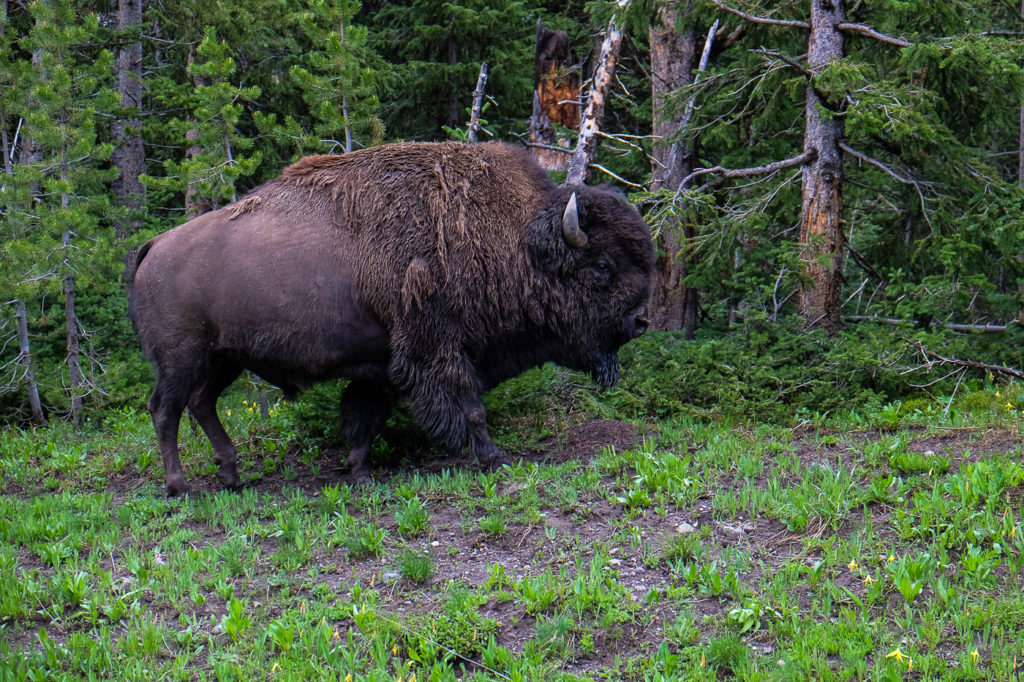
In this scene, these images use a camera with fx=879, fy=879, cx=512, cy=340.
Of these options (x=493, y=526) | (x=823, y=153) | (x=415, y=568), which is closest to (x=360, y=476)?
(x=493, y=526)

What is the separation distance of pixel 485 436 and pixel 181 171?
5.66 metres

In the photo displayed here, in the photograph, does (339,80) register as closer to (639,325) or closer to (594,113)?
(594,113)

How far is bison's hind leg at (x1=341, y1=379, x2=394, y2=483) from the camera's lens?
7.58 m

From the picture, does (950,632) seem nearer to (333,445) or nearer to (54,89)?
(333,445)

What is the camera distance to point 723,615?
448 centimetres

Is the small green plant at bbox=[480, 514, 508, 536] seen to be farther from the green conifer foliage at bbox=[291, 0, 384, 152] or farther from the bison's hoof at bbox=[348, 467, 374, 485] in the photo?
the green conifer foliage at bbox=[291, 0, 384, 152]

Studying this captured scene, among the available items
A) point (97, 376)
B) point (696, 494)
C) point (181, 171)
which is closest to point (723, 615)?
point (696, 494)

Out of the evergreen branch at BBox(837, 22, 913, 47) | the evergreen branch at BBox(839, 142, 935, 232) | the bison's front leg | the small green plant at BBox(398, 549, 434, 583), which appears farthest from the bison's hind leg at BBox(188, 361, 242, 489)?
the evergreen branch at BBox(837, 22, 913, 47)

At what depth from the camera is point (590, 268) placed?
750 centimetres

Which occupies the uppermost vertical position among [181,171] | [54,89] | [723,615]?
[54,89]

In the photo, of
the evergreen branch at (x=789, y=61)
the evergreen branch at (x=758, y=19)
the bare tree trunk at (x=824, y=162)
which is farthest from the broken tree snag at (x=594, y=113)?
the bare tree trunk at (x=824, y=162)

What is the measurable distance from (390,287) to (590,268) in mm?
1722

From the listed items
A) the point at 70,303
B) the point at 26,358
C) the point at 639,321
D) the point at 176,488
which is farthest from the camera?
the point at 26,358

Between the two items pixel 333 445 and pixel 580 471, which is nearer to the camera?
pixel 580 471
